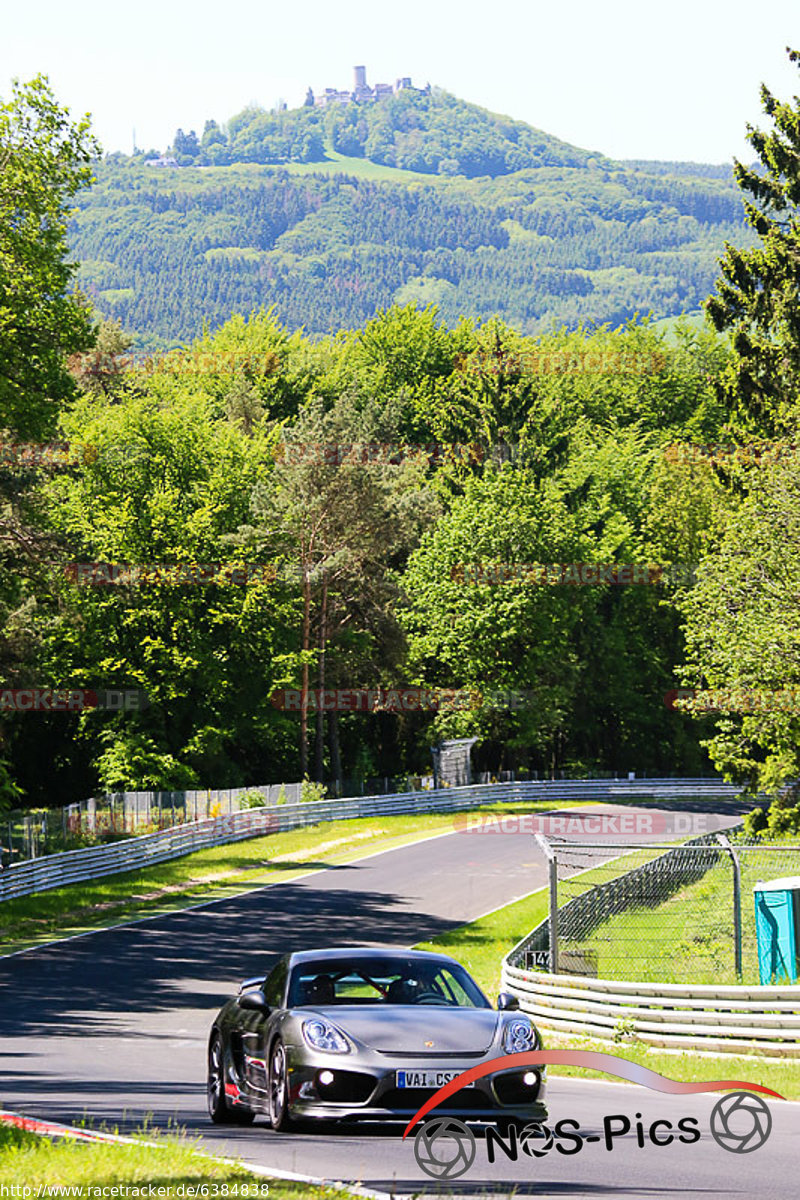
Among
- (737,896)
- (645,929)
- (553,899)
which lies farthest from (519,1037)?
(645,929)

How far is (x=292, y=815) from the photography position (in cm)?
5569

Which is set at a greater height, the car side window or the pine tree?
the pine tree

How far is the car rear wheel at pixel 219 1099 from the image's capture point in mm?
10914

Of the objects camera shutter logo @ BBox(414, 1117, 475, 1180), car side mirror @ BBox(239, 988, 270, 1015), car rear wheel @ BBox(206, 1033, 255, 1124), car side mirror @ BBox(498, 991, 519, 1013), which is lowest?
car rear wheel @ BBox(206, 1033, 255, 1124)

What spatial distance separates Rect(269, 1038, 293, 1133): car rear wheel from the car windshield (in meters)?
0.41

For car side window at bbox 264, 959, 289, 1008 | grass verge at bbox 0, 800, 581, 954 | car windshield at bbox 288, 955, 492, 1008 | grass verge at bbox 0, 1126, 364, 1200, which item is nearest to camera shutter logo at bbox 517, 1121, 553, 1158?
car windshield at bbox 288, 955, 492, 1008

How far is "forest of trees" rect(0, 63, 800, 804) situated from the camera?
39.3 meters

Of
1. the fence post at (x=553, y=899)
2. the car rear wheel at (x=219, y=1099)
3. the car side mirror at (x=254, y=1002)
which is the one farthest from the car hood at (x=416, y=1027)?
the fence post at (x=553, y=899)

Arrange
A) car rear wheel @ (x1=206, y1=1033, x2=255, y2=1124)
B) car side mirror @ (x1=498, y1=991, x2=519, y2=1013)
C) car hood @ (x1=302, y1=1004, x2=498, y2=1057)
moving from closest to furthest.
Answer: car hood @ (x1=302, y1=1004, x2=498, y2=1057), car side mirror @ (x1=498, y1=991, x2=519, y2=1013), car rear wheel @ (x1=206, y1=1033, x2=255, y2=1124)

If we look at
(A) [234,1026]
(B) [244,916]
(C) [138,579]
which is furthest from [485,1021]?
(C) [138,579]

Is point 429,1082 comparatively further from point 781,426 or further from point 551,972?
point 781,426

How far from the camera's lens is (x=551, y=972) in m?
20.0

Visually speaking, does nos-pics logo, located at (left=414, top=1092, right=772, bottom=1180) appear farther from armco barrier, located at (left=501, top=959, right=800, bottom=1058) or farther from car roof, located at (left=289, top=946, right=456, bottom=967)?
armco barrier, located at (left=501, top=959, right=800, bottom=1058)

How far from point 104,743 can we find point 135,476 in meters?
12.2
